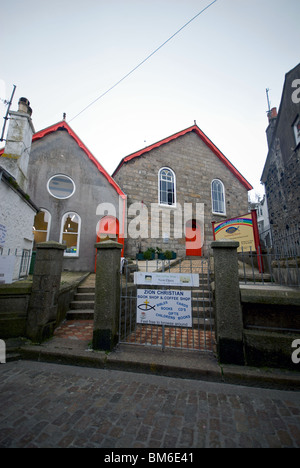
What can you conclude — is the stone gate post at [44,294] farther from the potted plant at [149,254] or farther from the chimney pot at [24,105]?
the chimney pot at [24,105]

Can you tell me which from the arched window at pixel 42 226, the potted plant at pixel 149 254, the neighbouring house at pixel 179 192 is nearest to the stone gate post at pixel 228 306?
the potted plant at pixel 149 254

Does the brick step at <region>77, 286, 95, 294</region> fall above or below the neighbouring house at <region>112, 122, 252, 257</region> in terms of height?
below

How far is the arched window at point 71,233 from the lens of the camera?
9.69 metres

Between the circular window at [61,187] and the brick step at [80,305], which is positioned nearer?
the brick step at [80,305]

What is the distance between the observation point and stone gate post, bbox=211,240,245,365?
324 centimetres

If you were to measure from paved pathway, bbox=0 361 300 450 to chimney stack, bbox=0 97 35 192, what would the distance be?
6.80 metres

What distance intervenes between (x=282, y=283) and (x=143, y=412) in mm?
3971

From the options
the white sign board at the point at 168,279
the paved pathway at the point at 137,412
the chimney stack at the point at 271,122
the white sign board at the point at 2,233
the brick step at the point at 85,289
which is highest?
the chimney stack at the point at 271,122

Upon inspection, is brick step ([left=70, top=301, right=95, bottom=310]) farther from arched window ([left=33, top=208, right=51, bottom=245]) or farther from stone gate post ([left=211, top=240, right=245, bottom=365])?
arched window ([left=33, top=208, right=51, bottom=245])

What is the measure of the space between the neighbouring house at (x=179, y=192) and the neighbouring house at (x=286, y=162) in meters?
3.25

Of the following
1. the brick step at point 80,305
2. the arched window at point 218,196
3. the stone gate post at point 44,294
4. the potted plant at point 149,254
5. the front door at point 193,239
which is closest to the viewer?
the stone gate post at point 44,294

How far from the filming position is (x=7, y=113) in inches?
286

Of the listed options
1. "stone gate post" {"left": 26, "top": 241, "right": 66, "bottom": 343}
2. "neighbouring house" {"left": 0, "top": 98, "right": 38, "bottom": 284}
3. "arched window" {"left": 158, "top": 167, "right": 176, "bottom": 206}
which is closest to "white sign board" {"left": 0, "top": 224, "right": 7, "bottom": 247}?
"neighbouring house" {"left": 0, "top": 98, "right": 38, "bottom": 284}

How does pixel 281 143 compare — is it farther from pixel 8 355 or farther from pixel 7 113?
pixel 8 355
